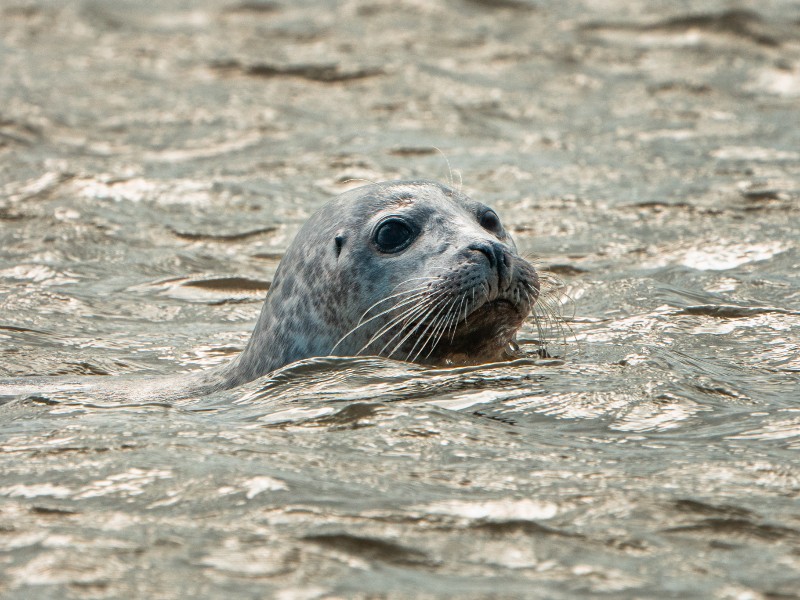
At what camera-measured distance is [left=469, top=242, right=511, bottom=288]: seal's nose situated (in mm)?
5070

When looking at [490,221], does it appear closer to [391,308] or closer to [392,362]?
[391,308]

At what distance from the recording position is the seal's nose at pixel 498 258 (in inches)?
200

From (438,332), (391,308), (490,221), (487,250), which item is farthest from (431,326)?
(490,221)

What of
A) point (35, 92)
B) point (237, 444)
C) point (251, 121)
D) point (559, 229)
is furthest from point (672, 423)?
point (35, 92)

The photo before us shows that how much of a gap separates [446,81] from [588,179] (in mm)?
3164

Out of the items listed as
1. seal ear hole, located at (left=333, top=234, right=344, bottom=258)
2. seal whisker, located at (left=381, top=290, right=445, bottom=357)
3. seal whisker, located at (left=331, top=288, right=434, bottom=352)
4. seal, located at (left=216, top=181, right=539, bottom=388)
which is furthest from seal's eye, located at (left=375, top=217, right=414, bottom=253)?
seal whisker, located at (left=381, top=290, right=445, bottom=357)

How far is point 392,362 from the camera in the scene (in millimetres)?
5211

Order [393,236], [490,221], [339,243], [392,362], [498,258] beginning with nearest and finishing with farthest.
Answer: [498,258]
[392,362]
[393,236]
[339,243]
[490,221]

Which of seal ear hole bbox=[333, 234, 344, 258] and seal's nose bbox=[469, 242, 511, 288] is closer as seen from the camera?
seal's nose bbox=[469, 242, 511, 288]

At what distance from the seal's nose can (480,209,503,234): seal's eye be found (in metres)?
0.64

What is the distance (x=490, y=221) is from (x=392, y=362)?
940 mm

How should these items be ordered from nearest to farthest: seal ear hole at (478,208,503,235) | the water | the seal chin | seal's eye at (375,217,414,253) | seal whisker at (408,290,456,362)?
the water → seal whisker at (408,290,456,362) → the seal chin → seal's eye at (375,217,414,253) → seal ear hole at (478,208,503,235)

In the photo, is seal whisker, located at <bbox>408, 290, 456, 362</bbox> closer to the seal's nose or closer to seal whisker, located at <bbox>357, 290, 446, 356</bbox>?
seal whisker, located at <bbox>357, 290, 446, 356</bbox>

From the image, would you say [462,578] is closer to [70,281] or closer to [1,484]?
[1,484]
